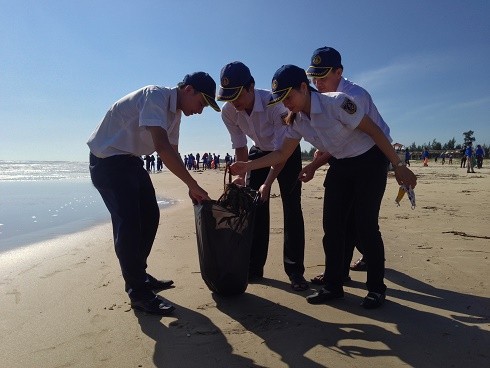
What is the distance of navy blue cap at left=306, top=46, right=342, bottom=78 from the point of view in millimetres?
2994

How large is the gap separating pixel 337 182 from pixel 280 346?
121 cm

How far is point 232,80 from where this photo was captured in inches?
116

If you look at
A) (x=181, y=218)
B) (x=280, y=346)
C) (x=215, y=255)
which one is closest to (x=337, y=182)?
(x=215, y=255)

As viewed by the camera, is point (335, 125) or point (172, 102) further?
point (172, 102)

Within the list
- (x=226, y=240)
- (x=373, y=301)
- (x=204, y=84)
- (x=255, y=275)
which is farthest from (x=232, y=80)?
(x=373, y=301)

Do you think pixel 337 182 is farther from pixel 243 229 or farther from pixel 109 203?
pixel 109 203

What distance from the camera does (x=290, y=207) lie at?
3.29 meters

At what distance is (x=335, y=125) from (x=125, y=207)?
1471mm

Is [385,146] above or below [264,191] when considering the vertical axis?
above

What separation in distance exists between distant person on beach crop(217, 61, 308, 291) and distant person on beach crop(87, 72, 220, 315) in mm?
292

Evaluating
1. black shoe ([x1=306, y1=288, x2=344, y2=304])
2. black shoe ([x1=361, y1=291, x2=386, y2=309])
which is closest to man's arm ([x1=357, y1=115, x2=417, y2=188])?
black shoe ([x1=361, y1=291, x2=386, y2=309])

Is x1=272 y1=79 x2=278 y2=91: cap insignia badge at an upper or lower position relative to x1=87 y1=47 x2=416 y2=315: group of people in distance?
upper

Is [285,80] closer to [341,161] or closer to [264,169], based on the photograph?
[341,161]

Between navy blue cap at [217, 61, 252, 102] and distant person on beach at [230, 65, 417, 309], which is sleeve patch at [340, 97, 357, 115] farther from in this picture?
navy blue cap at [217, 61, 252, 102]
